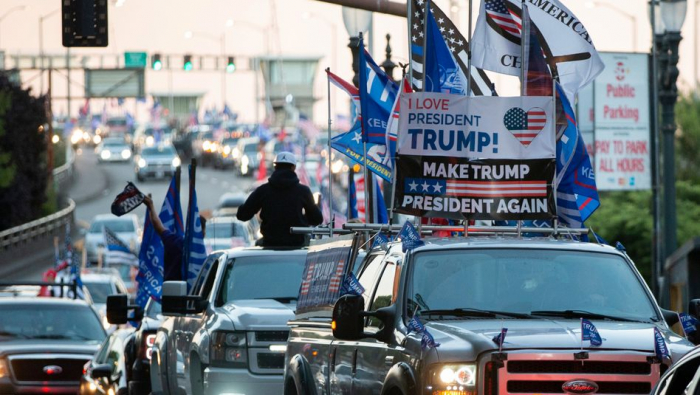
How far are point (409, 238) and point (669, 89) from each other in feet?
53.8

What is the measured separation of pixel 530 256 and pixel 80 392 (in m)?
9.50

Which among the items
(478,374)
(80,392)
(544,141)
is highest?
(544,141)

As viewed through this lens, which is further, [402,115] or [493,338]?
[402,115]

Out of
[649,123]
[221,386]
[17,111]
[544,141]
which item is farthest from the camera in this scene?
[17,111]

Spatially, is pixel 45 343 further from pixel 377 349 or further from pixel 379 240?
pixel 377 349

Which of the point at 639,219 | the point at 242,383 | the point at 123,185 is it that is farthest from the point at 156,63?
the point at 242,383

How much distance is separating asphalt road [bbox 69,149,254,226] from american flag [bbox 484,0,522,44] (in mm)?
47464

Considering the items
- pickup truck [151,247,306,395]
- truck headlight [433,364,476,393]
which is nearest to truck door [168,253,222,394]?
pickup truck [151,247,306,395]

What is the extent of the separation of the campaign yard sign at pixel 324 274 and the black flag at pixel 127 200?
6694 millimetres

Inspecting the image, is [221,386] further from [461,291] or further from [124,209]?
[124,209]

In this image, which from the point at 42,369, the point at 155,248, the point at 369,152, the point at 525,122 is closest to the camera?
the point at 525,122

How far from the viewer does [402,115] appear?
1188 centimetres

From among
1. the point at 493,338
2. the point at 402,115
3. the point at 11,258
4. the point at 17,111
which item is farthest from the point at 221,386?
the point at 17,111

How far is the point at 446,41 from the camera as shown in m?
15.7
